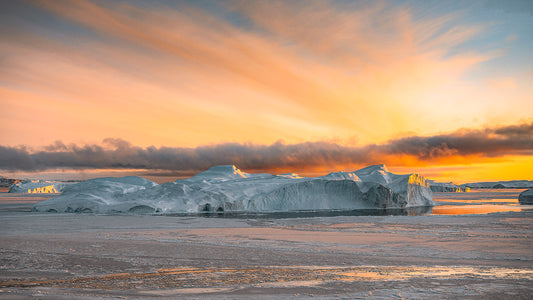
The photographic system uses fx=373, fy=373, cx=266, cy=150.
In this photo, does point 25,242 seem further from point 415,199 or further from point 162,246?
point 415,199

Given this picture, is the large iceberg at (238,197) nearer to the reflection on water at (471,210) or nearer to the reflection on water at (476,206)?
the reflection on water at (476,206)

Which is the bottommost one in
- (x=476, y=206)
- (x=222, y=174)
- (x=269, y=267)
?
(x=476, y=206)

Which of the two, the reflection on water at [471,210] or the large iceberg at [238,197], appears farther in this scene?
the large iceberg at [238,197]

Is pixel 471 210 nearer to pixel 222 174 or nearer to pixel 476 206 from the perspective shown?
pixel 476 206

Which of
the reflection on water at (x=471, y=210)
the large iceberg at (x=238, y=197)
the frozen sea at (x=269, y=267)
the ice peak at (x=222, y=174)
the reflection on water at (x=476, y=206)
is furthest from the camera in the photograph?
the ice peak at (x=222, y=174)

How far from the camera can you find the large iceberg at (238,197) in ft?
108

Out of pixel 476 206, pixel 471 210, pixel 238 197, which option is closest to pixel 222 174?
pixel 238 197

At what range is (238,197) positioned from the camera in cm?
3616

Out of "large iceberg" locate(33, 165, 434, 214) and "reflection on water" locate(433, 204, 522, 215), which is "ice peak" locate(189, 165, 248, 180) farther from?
"reflection on water" locate(433, 204, 522, 215)

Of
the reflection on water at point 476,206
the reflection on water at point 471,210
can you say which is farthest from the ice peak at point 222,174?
the reflection on water at point 471,210

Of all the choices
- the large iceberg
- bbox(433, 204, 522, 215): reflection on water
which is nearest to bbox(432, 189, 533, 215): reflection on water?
bbox(433, 204, 522, 215): reflection on water

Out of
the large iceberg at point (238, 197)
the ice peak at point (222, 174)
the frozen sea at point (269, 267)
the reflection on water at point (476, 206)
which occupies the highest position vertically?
the ice peak at point (222, 174)

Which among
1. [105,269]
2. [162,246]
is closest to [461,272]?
[105,269]

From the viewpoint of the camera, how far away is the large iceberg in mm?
32875
